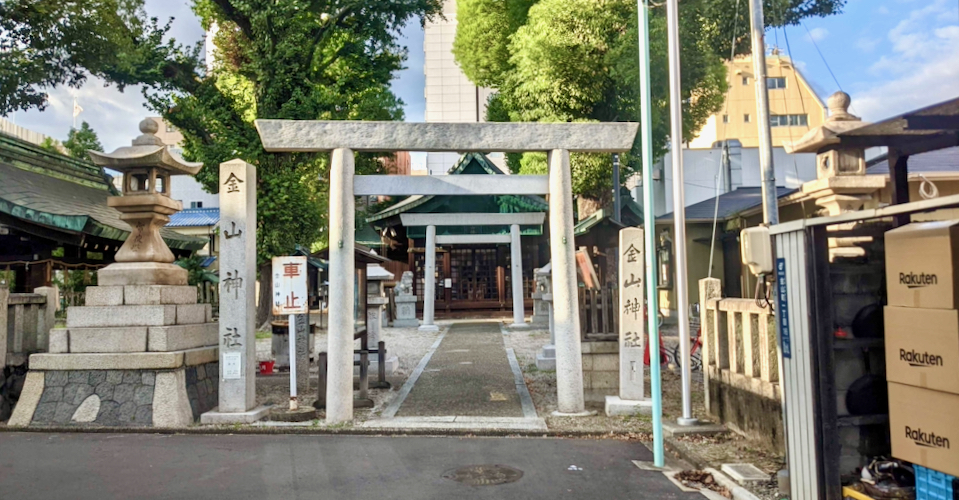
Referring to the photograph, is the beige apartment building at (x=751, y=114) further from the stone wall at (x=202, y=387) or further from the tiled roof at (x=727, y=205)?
the stone wall at (x=202, y=387)

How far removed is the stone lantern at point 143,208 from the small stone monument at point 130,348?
0.04 ft

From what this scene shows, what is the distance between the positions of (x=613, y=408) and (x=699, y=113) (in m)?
12.1

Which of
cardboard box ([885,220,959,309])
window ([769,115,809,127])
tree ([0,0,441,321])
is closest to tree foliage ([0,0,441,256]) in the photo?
tree ([0,0,441,321])

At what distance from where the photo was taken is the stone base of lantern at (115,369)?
885 centimetres

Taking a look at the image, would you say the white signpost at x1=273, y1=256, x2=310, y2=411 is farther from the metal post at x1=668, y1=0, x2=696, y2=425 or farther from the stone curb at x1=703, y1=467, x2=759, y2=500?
the stone curb at x1=703, y1=467, x2=759, y2=500

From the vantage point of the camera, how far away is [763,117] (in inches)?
463

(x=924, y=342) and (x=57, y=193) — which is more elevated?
(x=57, y=193)

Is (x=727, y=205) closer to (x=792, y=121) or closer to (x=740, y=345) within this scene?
(x=740, y=345)

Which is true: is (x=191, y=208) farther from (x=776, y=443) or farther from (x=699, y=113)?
(x=776, y=443)

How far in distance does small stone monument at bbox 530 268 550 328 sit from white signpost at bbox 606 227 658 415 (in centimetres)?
1184

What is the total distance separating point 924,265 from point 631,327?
18.3 ft

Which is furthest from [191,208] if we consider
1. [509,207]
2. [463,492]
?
[463,492]

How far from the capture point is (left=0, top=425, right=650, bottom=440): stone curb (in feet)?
27.7

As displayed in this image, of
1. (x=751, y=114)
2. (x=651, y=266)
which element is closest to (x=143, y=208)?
(x=651, y=266)
